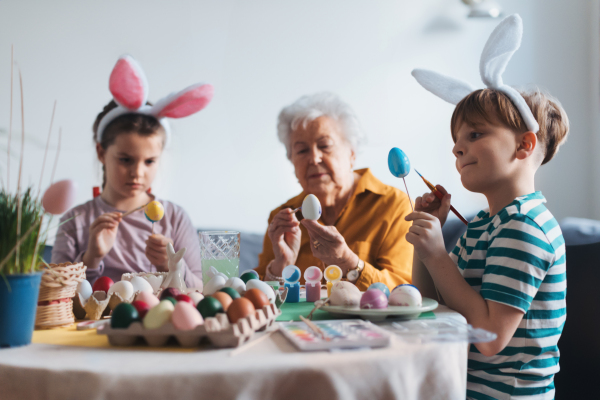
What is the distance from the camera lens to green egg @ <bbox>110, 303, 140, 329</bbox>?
2.34 feet

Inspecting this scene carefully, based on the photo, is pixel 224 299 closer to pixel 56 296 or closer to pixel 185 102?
pixel 56 296

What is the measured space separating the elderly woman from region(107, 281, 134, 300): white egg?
0.74 meters

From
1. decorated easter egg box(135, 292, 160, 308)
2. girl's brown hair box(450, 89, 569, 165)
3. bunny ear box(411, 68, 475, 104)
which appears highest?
bunny ear box(411, 68, 475, 104)

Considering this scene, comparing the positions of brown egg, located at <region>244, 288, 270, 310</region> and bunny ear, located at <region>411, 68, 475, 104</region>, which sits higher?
bunny ear, located at <region>411, 68, 475, 104</region>

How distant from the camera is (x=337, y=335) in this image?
719 mm

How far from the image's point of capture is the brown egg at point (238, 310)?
724 mm

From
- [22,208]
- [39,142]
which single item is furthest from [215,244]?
[39,142]

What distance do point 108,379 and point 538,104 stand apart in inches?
43.7

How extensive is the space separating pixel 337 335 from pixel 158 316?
272mm

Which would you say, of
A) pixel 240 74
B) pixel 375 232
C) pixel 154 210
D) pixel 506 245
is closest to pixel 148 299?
pixel 506 245

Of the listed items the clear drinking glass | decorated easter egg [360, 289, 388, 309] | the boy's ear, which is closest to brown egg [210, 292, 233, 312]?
decorated easter egg [360, 289, 388, 309]

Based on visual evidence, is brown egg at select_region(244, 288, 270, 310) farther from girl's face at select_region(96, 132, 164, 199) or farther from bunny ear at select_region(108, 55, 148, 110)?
girl's face at select_region(96, 132, 164, 199)

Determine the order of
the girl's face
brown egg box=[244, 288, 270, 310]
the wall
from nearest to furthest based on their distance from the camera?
brown egg box=[244, 288, 270, 310]
the girl's face
the wall

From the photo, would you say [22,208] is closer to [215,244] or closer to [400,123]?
[215,244]
